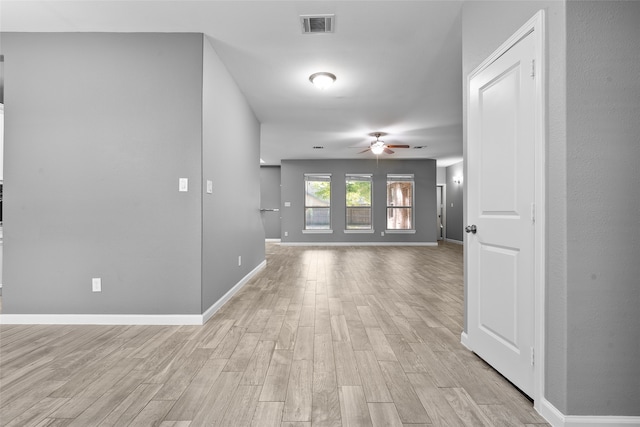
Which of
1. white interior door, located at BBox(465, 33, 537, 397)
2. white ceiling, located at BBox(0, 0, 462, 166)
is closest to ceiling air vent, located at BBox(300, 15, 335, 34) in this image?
white ceiling, located at BBox(0, 0, 462, 166)

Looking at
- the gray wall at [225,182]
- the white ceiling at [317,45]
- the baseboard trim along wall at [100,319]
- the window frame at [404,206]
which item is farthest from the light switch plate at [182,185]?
the window frame at [404,206]

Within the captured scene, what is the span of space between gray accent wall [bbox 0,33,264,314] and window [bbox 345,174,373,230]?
24.7 ft

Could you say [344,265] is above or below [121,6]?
below

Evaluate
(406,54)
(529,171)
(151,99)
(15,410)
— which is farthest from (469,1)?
(15,410)

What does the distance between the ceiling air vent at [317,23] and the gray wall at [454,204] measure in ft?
28.6

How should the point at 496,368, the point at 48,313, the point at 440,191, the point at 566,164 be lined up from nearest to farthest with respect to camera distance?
the point at 566,164 → the point at 496,368 → the point at 48,313 → the point at 440,191

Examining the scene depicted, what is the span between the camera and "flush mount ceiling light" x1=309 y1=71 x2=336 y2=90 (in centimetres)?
390

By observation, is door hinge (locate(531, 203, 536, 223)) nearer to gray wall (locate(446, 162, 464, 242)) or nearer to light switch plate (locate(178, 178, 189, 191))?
light switch plate (locate(178, 178, 189, 191))

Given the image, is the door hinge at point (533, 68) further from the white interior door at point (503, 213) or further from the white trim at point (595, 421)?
the white trim at point (595, 421)

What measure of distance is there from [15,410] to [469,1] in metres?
3.70

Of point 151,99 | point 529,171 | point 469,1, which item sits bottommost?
point 529,171

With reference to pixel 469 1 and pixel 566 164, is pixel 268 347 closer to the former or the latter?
pixel 566 164

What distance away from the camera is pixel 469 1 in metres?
2.43

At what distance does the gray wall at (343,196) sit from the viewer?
1017cm
